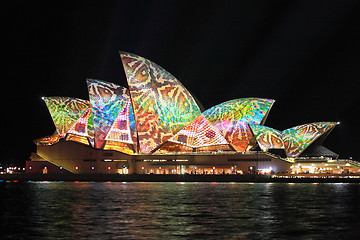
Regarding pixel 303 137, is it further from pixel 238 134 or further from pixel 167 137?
pixel 167 137

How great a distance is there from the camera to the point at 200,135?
8675cm

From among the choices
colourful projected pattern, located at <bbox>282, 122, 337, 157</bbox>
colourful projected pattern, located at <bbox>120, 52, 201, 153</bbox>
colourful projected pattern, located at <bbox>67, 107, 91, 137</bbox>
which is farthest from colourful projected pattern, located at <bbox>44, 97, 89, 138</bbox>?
colourful projected pattern, located at <bbox>282, 122, 337, 157</bbox>

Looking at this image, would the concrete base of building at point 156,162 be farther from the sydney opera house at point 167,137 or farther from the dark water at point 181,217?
the dark water at point 181,217

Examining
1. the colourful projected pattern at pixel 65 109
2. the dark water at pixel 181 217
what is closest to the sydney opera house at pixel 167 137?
the colourful projected pattern at pixel 65 109

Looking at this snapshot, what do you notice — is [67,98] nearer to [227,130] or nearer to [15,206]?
[227,130]

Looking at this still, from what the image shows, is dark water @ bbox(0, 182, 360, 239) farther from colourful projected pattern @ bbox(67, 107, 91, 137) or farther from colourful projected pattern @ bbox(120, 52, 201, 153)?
colourful projected pattern @ bbox(67, 107, 91, 137)

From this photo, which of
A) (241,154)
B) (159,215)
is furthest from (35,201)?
(241,154)

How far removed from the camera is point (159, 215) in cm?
3559

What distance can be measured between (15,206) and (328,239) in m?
24.3

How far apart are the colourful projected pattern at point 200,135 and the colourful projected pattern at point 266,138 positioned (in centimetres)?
488

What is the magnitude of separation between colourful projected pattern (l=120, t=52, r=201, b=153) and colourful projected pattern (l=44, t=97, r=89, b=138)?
455 inches

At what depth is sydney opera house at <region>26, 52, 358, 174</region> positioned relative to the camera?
83188 millimetres

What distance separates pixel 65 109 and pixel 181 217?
189 ft

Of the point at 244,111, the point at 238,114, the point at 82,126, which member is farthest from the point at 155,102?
the point at 244,111
